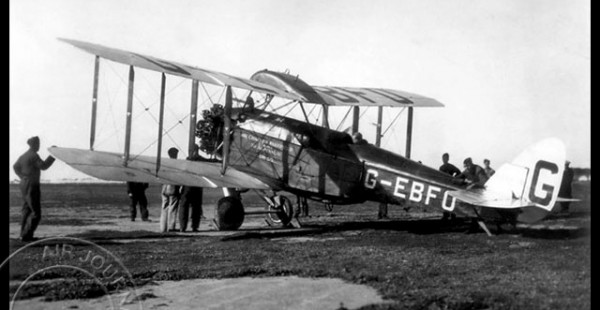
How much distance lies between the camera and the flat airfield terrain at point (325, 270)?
16.2 ft

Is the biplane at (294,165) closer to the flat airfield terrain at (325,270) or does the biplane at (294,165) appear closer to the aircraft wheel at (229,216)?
the aircraft wheel at (229,216)

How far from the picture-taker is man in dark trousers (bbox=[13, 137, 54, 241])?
8.20 m

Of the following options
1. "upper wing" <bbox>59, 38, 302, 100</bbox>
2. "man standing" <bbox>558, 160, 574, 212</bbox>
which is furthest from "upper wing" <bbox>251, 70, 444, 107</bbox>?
"man standing" <bbox>558, 160, 574, 212</bbox>

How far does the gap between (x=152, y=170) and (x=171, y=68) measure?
1882mm

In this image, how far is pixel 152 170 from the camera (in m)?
9.83

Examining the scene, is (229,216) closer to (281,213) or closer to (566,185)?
(281,213)

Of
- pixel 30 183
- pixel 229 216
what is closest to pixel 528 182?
pixel 229 216

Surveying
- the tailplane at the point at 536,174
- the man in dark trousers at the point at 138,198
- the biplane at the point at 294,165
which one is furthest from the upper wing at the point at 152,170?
the tailplane at the point at 536,174

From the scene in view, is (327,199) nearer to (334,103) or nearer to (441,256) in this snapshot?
(334,103)

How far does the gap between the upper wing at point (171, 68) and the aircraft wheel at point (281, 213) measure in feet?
7.95

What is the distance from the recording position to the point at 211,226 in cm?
1129

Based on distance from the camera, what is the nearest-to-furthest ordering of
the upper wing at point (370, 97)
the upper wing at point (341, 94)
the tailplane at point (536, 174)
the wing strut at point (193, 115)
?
the tailplane at point (536, 174) < the wing strut at point (193, 115) < the upper wing at point (341, 94) < the upper wing at point (370, 97)

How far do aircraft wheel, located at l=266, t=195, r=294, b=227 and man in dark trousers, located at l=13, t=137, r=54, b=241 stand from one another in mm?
4613

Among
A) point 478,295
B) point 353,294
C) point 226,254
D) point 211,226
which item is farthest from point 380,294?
point 211,226
